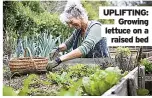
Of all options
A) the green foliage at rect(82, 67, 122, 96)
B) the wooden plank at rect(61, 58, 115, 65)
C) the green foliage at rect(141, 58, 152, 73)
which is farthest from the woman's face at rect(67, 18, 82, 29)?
the green foliage at rect(82, 67, 122, 96)

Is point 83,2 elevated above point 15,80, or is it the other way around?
point 83,2

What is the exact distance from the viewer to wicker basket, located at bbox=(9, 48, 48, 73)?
12.8ft

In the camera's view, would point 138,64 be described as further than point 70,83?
Yes

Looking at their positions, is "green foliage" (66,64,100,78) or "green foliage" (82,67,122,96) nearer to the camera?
"green foliage" (82,67,122,96)

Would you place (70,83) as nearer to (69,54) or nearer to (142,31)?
(69,54)

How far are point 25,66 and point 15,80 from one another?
0.16 metres

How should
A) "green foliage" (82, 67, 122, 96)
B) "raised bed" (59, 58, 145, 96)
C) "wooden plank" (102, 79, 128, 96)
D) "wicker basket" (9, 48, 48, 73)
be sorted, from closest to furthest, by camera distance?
"wooden plank" (102, 79, 128, 96)
"raised bed" (59, 58, 145, 96)
"green foliage" (82, 67, 122, 96)
"wicker basket" (9, 48, 48, 73)

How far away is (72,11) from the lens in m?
3.89

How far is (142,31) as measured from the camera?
3.71m

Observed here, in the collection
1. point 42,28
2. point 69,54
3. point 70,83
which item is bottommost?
point 70,83

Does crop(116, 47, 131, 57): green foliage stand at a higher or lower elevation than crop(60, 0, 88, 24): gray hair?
lower

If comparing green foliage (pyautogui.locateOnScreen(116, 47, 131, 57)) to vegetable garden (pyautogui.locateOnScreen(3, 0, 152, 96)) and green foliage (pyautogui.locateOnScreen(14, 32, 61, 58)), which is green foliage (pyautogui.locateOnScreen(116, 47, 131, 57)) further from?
green foliage (pyautogui.locateOnScreen(14, 32, 61, 58))

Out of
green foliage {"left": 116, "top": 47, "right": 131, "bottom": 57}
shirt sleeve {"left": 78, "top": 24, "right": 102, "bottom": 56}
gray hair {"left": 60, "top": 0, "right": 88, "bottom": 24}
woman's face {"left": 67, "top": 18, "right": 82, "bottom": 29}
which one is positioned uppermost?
gray hair {"left": 60, "top": 0, "right": 88, "bottom": 24}

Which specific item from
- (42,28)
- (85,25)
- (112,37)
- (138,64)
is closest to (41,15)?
(42,28)
